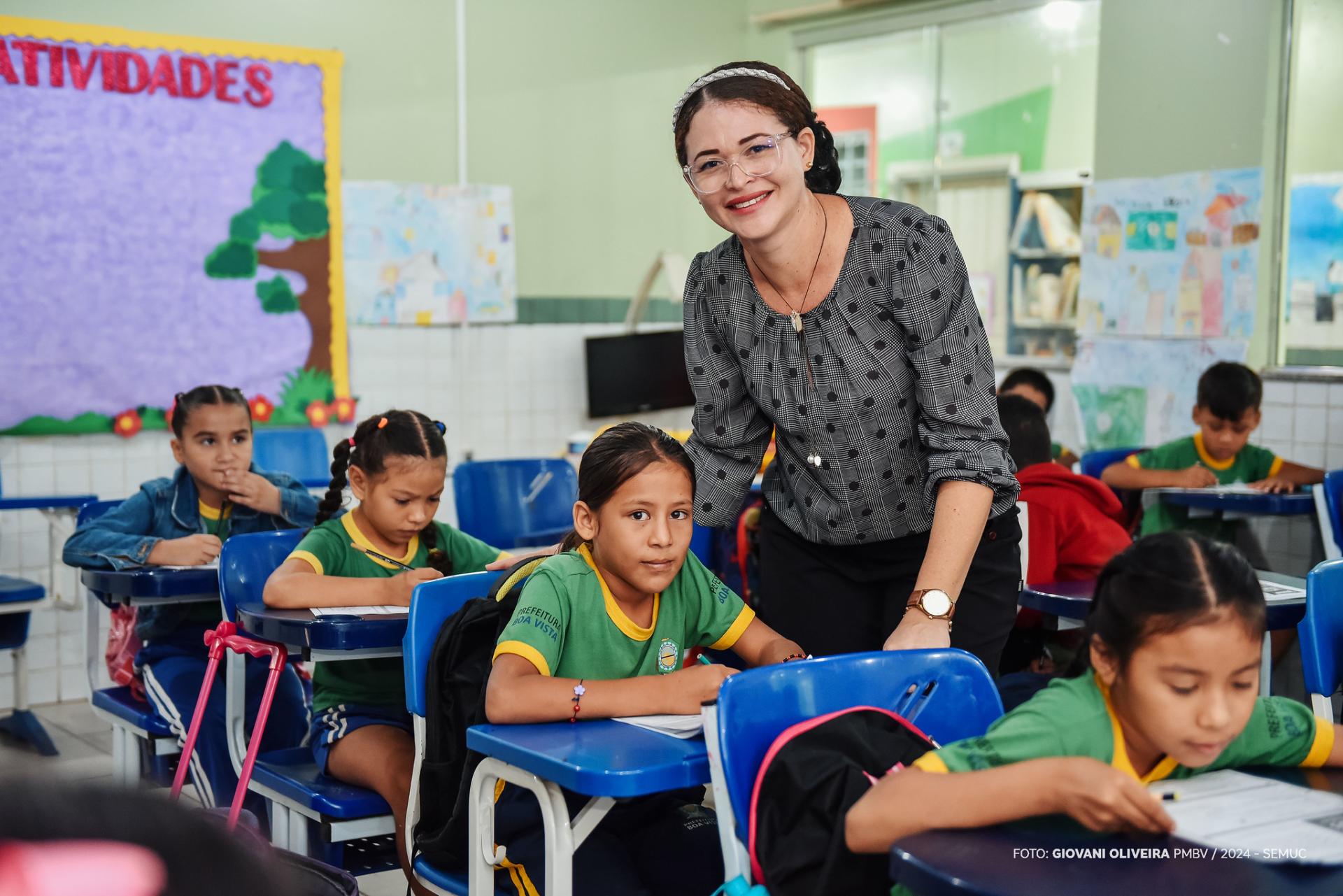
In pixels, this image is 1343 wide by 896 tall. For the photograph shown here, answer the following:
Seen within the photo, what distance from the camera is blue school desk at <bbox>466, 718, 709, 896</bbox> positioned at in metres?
1.58

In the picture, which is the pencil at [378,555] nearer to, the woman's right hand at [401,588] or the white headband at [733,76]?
the woman's right hand at [401,588]

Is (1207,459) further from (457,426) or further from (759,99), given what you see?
(759,99)

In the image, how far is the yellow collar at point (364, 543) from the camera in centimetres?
289

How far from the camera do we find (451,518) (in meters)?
5.69

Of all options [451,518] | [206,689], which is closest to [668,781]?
[206,689]

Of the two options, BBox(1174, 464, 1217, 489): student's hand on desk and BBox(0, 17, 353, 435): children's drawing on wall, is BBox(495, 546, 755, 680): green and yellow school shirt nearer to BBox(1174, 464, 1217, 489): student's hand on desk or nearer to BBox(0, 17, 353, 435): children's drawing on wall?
BBox(1174, 464, 1217, 489): student's hand on desk

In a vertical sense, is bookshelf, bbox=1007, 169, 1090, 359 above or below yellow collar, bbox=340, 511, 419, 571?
above

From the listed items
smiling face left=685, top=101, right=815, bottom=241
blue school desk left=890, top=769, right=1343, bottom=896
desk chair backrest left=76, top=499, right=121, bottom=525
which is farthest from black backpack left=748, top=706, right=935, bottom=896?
desk chair backrest left=76, top=499, right=121, bottom=525

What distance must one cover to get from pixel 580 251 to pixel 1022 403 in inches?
118

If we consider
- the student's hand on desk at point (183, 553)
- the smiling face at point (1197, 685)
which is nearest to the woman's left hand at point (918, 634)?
the smiling face at point (1197, 685)

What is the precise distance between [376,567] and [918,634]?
1507mm

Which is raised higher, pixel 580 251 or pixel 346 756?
pixel 580 251

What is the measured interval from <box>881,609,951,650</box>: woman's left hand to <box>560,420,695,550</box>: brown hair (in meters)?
0.51

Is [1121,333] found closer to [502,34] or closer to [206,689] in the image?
[502,34]
